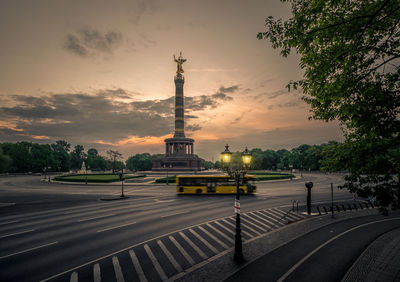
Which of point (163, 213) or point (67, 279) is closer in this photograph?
point (67, 279)

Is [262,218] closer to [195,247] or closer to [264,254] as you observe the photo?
[264,254]

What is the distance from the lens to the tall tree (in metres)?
6.50

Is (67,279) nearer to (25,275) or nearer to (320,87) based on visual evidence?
(25,275)

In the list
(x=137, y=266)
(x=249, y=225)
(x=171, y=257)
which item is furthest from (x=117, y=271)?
(x=249, y=225)

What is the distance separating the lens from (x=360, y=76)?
7.11 meters

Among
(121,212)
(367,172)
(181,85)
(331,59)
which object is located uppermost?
(181,85)

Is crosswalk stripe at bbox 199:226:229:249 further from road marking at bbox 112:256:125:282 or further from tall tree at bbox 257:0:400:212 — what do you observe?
tall tree at bbox 257:0:400:212

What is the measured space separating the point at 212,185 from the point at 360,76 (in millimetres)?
23256

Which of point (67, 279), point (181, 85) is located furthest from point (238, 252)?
point (181, 85)

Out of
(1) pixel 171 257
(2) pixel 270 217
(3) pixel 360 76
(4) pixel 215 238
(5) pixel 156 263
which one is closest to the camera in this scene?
(3) pixel 360 76

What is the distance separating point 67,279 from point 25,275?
2.07 metres

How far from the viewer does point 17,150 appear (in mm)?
88188

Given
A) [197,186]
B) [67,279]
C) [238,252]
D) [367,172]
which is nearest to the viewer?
[367,172]

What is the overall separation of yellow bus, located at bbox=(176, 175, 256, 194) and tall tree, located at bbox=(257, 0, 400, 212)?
20582 millimetres
